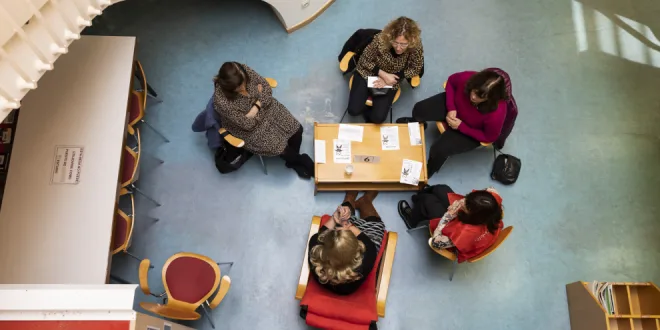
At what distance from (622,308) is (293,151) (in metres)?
3.14

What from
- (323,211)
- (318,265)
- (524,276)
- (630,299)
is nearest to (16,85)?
(318,265)

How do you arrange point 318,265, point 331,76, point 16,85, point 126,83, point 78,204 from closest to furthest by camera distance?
point 16,85 → point 318,265 → point 78,204 → point 126,83 → point 331,76

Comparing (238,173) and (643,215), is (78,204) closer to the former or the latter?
Result: (238,173)

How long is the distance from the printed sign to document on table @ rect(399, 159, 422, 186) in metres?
2.64

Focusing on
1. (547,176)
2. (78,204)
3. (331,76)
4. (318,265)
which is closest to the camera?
(318,265)

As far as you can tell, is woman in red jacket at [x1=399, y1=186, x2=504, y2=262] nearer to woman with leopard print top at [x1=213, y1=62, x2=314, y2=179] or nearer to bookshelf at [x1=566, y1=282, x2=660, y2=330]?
bookshelf at [x1=566, y1=282, x2=660, y2=330]

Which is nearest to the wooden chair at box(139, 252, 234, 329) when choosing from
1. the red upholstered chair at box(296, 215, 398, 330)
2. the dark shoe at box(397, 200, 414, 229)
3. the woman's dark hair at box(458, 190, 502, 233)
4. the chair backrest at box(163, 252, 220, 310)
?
the chair backrest at box(163, 252, 220, 310)

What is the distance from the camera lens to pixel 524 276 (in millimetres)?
4309

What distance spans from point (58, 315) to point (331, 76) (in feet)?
10.9

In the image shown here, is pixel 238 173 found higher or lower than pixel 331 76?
lower

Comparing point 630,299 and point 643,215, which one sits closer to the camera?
point 630,299

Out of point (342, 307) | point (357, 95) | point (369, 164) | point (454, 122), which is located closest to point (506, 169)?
point (454, 122)

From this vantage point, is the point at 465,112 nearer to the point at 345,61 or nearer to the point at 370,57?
the point at 370,57

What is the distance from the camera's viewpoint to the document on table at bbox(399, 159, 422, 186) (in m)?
4.16
